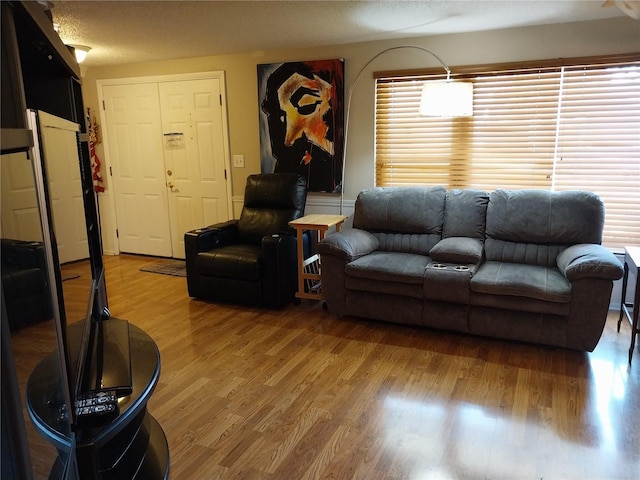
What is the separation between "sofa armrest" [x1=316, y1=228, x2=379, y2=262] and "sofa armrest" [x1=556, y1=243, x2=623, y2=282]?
53.6 inches

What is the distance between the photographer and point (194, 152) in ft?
16.6

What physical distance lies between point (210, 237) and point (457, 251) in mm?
2069

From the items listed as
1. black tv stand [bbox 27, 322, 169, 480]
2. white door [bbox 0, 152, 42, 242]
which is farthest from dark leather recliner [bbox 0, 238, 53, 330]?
black tv stand [bbox 27, 322, 169, 480]

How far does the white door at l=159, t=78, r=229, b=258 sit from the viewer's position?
489 centimetres

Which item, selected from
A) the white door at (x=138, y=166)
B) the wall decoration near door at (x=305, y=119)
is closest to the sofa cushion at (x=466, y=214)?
the wall decoration near door at (x=305, y=119)

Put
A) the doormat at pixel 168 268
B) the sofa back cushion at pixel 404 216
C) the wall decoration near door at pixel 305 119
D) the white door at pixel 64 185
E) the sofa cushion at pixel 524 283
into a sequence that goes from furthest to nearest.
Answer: the doormat at pixel 168 268 → the wall decoration near door at pixel 305 119 → the sofa back cushion at pixel 404 216 → the sofa cushion at pixel 524 283 → the white door at pixel 64 185

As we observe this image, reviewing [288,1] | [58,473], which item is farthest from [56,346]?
[288,1]

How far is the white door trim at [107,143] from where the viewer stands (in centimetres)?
480

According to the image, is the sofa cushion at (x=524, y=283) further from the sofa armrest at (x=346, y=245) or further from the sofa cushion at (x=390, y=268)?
the sofa armrest at (x=346, y=245)

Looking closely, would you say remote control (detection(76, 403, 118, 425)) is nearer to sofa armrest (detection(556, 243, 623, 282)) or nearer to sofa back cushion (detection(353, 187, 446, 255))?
sofa armrest (detection(556, 243, 623, 282))

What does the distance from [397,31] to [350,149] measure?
1.06m

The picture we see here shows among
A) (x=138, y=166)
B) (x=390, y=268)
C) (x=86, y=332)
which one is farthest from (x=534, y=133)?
(x=138, y=166)

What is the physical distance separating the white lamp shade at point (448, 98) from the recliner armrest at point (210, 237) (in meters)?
2.00

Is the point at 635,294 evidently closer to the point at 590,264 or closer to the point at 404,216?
the point at 590,264
